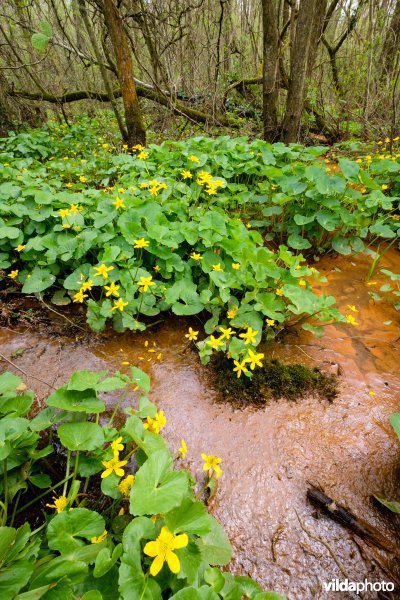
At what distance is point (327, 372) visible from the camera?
6.38ft

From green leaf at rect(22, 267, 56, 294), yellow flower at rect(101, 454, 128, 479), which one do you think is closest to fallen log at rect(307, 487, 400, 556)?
yellow flower at rect(101, 454, 128, 479)

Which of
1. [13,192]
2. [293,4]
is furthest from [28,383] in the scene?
[293,4]

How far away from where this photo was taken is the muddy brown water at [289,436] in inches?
48.2

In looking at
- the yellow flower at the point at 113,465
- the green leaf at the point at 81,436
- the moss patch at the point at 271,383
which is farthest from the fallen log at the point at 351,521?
the green leaf at the point at 81,436

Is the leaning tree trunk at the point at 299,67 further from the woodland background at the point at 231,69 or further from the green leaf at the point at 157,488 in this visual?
the green leaf at the point at 157,488

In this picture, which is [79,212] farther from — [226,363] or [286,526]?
[286,526]

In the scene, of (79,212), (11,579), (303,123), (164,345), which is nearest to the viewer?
(11,579)

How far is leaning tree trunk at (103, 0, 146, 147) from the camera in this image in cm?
392

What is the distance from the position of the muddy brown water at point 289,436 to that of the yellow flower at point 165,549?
0.56 m

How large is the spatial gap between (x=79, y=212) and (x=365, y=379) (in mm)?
2291

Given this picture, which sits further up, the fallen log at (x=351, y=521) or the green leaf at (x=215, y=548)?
the green leaf at (x=215, y=548)

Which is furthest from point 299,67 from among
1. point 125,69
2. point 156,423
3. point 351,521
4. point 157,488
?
point 157,488

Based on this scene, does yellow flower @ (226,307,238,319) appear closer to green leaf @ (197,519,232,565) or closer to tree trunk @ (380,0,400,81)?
green leaf @ (197,519,232,565)

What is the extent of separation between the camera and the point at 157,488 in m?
0.93
